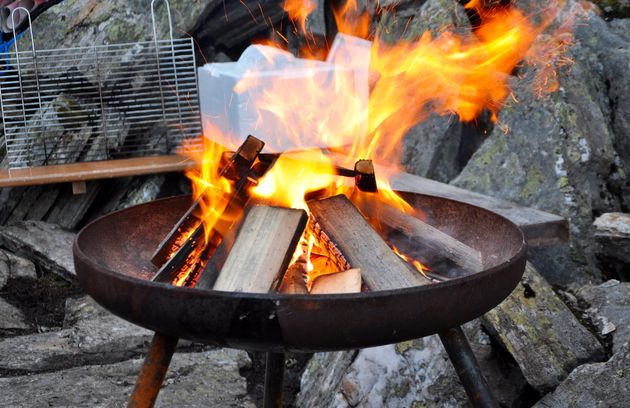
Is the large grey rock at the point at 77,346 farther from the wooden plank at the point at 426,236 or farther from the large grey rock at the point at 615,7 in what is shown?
the large grey rock at the point at 615,7

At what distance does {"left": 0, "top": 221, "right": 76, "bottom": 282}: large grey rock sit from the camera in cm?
454

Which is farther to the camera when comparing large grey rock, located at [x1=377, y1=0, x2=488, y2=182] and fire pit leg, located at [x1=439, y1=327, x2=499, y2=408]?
large grey rock, located at [x1=377, y1=0, x2=488, y2=182]

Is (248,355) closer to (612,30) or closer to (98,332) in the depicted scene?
(98,332)

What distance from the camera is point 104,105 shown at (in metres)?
5.43

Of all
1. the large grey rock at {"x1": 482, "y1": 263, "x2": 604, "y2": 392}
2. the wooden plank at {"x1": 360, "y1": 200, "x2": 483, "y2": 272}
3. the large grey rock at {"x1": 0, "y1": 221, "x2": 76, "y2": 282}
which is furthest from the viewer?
the large grey rock at {"x1": 0, "y1": 221, "x2": 76, "y2": 282}

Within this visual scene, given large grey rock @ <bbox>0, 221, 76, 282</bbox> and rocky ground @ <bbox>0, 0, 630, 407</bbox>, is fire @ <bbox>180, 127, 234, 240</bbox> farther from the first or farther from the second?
large grey rock @ <bbox>0, 221, 76, 282</bbox>

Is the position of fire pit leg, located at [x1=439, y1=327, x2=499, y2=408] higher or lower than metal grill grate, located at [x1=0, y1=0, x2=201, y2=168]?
higher

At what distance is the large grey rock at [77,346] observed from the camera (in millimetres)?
3508

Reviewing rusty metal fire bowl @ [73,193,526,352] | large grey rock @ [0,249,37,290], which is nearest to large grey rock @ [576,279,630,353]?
rusty metal fire bowl @ [73,193,526,352]

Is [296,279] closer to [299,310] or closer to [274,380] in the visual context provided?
[299,310]

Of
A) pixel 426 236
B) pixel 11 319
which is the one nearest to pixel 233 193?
pixel 426 236

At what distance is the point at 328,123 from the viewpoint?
16.0 ft

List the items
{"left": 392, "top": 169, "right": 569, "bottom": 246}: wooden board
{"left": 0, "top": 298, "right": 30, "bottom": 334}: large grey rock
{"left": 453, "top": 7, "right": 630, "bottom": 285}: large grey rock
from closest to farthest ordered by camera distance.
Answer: {"left": 392, "top": 169, "right": 569, "bottom": 246}: wooden board
{"left": 453, "top": 7, "right": 630, "bottom": 285}: large grey rock
{"left": 0, "top": 298, "right": 30, "bottom": 334}: large grey rock

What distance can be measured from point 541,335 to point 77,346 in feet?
7.16
